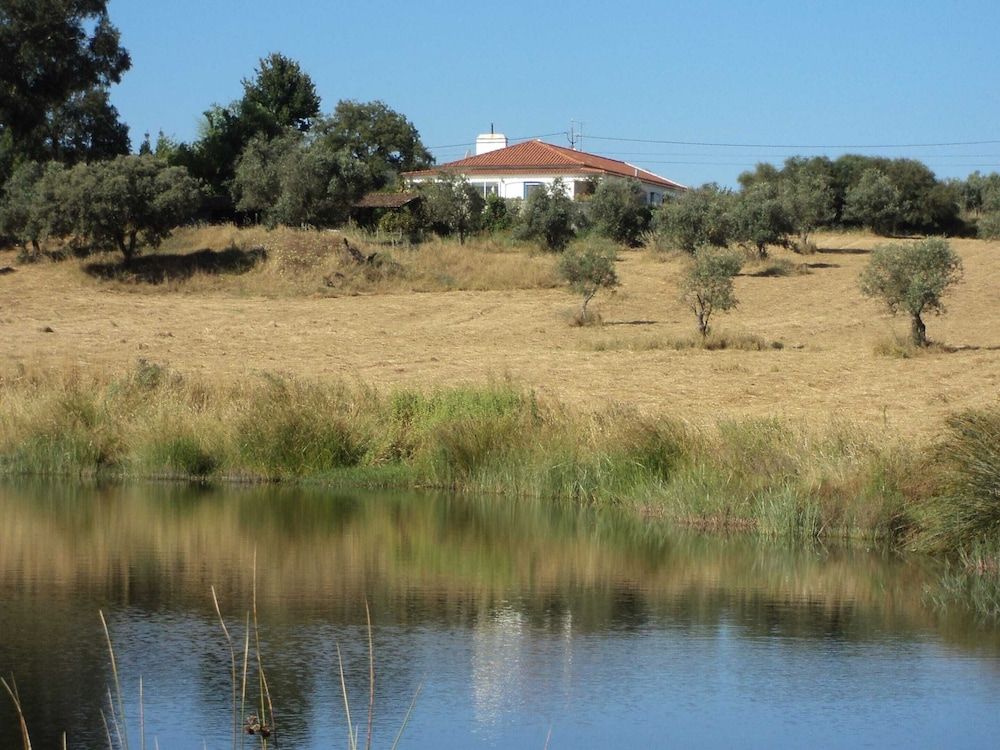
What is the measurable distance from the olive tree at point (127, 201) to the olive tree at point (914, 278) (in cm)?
2181

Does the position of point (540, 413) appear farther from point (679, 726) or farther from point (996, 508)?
point (679, 726)

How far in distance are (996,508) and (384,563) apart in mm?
5957

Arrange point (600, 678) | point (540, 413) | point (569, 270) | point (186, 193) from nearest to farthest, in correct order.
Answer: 1. point (600, 678)
2. point (540, 413)
3. point (569, 270)
4. point (186, 193)

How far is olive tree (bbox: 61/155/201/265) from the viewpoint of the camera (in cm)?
4366

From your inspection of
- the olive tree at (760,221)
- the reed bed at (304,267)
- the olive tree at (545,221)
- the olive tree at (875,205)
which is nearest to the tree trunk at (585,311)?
the reed bed at (304,267)

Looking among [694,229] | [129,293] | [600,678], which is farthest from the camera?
[694,229]

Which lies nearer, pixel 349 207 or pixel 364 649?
pixel 364 649

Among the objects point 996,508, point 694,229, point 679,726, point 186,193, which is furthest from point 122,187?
point 679,726

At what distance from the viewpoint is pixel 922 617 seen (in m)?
12.8

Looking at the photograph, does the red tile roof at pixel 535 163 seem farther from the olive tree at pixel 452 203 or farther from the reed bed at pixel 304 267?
the reed bed at pixel 304 267

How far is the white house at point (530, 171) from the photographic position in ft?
250

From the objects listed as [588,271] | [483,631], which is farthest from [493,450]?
[588,271]

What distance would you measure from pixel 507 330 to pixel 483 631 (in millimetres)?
25109

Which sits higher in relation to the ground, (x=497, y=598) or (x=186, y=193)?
(x=186, y=193)
